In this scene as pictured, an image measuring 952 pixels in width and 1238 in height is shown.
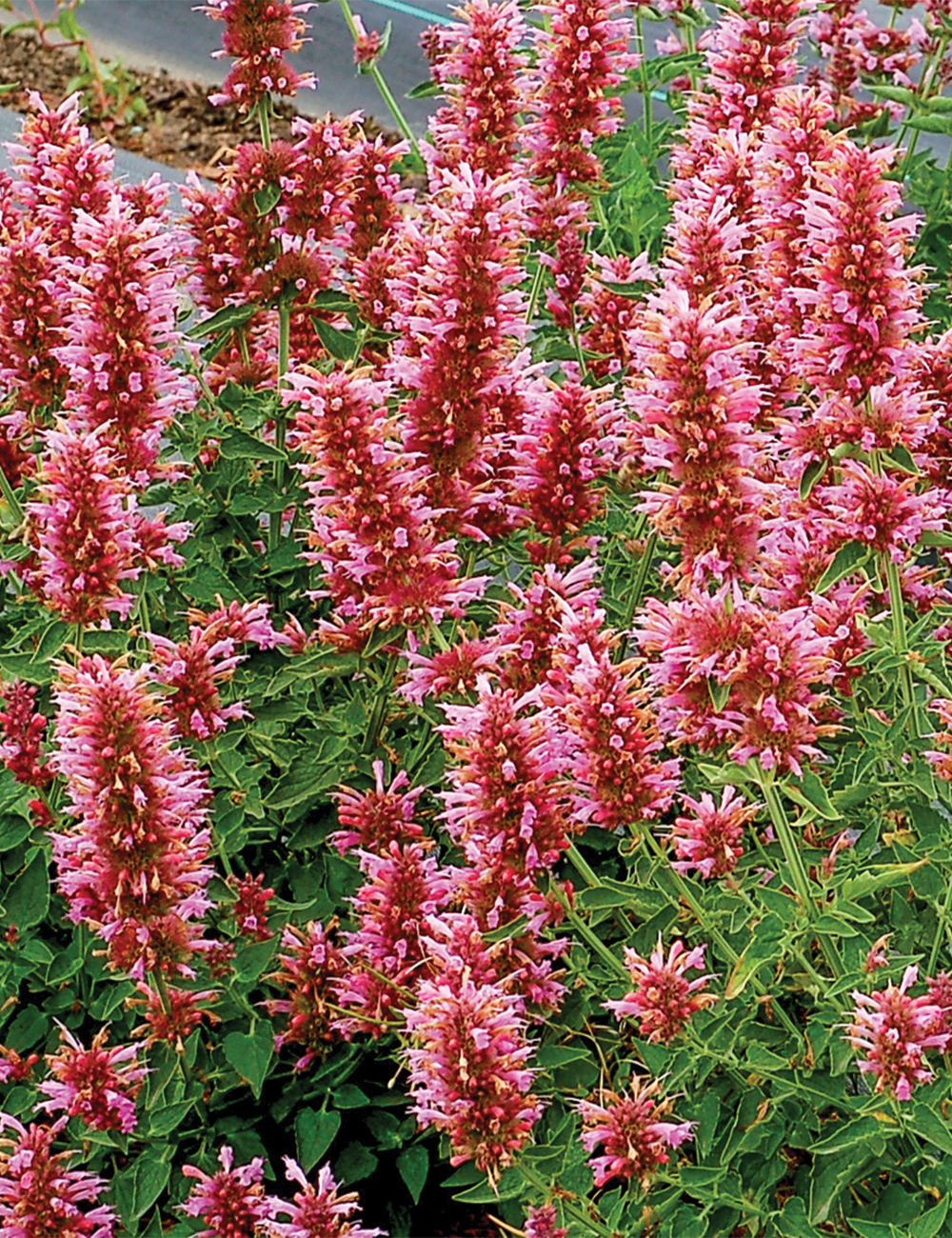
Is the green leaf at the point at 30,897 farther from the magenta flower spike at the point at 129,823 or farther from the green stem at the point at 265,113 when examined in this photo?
the green stem at the point at 265,113

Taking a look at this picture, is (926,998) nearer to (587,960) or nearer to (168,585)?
(587,960)

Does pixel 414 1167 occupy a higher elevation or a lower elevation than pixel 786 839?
lower

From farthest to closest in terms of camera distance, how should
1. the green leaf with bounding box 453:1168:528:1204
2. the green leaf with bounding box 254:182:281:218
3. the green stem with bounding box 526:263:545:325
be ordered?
the green stem with bounding box 526:263:545:325
the green leaf with bounding box 254:182:281:218
the green leaf with bounding box 453:1168:528:1204

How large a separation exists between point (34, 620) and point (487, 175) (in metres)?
1.15

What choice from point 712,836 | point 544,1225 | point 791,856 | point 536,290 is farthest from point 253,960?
point 536,290

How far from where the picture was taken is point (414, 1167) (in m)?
2.55

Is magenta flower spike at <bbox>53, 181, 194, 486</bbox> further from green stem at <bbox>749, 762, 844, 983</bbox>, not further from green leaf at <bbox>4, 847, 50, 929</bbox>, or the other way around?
green stem at <bbox>749, 762, 844, 983</bbox>

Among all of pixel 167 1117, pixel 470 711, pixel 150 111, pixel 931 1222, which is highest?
pixel 470 711

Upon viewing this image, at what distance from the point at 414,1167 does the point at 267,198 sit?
1.62 m

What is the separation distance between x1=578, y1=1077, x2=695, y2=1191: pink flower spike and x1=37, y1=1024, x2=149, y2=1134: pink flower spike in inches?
24.5

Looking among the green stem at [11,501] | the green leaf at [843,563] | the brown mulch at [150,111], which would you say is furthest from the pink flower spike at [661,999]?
the brown mulch at [150,111]

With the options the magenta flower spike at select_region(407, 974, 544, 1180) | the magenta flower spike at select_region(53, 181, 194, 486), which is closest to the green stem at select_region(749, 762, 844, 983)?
the magenta flower spike at select_region(407, 974, 544, 1180)

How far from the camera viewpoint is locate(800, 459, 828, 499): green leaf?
88.0 inches

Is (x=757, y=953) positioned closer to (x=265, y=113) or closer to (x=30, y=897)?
(x=30, y=897)
